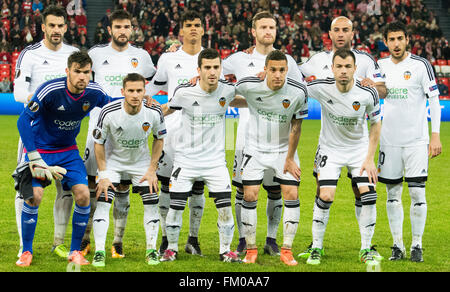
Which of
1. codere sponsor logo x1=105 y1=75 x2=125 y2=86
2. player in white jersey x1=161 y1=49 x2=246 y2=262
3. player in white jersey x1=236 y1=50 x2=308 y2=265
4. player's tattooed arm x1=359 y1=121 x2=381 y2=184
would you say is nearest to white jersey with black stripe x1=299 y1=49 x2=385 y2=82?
player's tattooed arm x1=359 y1=121 x2=381 y2=184

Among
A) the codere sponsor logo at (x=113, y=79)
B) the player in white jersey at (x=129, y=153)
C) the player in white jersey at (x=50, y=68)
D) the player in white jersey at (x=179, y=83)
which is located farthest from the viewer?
the codere sponsor logo at (x=113, y=79)

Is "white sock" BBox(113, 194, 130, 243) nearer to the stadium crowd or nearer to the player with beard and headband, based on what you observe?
the player with beard and headband

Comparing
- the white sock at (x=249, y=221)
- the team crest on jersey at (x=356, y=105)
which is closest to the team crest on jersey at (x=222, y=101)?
the white sock at (x=249, y=221)

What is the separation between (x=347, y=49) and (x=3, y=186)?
726cm

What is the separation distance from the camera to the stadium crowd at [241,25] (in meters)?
26.9

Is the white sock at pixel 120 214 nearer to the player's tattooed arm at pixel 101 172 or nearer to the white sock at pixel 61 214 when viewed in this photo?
the player's tattooed arm at pixel 101 172

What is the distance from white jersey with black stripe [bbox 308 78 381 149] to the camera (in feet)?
24.6

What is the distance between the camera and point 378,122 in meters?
7.56

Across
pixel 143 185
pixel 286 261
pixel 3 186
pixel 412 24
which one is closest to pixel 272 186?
pixel 286 261

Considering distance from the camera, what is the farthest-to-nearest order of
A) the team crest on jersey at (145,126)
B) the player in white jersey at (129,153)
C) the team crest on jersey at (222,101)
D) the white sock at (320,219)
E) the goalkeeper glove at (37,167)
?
the white sock at (320,219)
the team crest on jersey at (222,101)
the team crest on jersey at (145,126)
the player in white jersey at (129,153)
the goalkeeper glove at (37,167)

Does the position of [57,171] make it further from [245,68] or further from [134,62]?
[245,68]

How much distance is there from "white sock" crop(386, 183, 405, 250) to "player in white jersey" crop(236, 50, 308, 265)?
3.77 feet

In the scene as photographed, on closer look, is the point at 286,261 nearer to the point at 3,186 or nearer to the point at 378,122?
the point at 378,122

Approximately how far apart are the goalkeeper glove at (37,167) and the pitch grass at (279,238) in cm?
95
